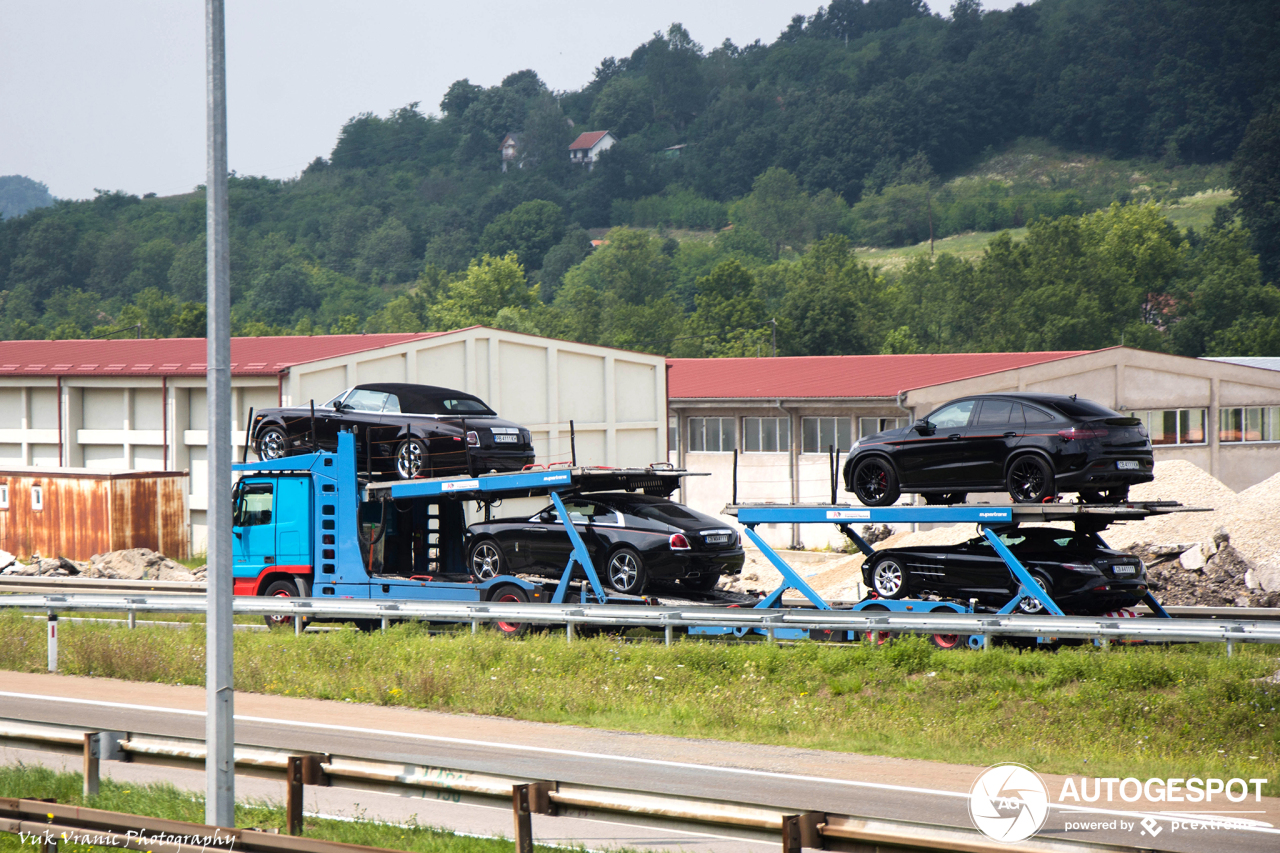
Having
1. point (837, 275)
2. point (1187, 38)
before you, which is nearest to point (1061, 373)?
point (837, 275)

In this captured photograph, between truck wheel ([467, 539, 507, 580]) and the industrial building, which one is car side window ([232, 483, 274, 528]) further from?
the industrial building

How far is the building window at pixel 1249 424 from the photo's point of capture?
1656 inches

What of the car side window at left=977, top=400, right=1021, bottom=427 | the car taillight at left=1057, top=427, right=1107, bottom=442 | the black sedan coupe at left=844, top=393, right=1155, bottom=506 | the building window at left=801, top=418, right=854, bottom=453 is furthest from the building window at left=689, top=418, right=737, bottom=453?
the car taillight at left=1057, top=427, right=1107, bottom=442

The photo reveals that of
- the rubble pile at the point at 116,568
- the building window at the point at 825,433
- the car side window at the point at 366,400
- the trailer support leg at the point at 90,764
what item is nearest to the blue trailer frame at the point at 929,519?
the car side window at the point at 366,400

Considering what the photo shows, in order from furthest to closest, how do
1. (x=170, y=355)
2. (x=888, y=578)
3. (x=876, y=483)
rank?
(x=170, y=355), (x=876, y=483), (x=888, y=578)

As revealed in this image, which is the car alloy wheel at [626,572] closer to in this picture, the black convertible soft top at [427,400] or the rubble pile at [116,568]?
the black convertible soft top at [427,400]

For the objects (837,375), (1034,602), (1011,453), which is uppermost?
(837,375)

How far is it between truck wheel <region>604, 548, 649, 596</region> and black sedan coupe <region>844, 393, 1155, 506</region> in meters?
2.83

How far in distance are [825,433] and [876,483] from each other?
23980 mm

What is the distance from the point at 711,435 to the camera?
4294 centimetres

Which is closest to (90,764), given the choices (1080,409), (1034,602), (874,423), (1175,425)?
(1034,602)

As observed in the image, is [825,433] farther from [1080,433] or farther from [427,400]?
[1080,433]

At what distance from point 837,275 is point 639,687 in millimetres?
98072

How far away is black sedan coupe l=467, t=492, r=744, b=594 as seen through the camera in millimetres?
16797
